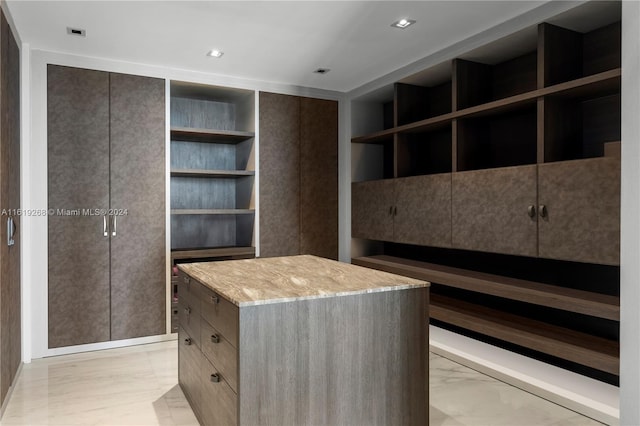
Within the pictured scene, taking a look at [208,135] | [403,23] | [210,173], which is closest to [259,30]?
[403,23]

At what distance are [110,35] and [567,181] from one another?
3.15m

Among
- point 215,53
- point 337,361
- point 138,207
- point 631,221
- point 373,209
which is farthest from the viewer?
point 373,209

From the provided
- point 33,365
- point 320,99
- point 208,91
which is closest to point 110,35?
point 208,91

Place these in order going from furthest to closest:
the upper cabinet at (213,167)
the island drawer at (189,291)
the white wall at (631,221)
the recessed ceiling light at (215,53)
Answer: the upper cabinet at (213,167), the recessed ceiling light at (215,53), the island drawer at (189,291), the white wall at (631,221)

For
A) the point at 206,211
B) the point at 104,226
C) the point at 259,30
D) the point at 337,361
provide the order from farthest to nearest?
the point at 206,211
the point at 104,226
the point at 259,30
the point at 337,361

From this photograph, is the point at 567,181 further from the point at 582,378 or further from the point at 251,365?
Result: the point at 251,365

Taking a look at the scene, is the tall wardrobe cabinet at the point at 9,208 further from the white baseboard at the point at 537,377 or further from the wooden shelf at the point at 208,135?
the white baseboard at the point at 537,377

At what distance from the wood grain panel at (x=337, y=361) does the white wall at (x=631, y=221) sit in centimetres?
75

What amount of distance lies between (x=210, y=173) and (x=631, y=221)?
129 inches

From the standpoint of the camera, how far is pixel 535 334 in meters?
2.80

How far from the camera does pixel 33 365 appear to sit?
324 cm

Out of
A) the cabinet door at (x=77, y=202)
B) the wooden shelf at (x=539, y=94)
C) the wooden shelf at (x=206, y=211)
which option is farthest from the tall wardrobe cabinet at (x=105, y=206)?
the wooden shelf at (x=539, y=94)

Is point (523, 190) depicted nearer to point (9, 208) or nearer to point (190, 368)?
point (190, 368)

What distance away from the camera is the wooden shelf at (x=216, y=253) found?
3865 millimetres
